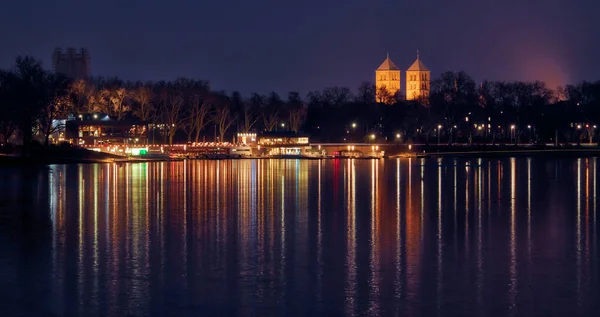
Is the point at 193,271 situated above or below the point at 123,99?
below

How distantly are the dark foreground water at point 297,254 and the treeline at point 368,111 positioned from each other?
7671cm

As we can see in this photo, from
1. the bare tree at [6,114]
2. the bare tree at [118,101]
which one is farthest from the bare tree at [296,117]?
the bare tree at [6,114]

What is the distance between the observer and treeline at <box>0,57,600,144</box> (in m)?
122

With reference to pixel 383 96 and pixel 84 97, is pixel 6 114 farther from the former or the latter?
pixel 383 96

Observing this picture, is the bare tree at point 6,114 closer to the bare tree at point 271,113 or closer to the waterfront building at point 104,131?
the waterfront building at point 104,131

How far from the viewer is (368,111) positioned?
13612 cm

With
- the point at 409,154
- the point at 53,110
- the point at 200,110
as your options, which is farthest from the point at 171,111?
the point at 409,154

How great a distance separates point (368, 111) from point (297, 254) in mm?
113887

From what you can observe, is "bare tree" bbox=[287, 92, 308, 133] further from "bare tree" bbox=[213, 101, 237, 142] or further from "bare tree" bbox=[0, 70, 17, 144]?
"bare tree" bbox=[0, 70, 17, 144]

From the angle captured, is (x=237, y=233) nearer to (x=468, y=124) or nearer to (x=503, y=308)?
(x=503, y=308)

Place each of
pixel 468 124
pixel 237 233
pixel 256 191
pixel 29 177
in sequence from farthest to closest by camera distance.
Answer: pixel 468 124, pixel 29 177, pixel 256 191, pixel 237 233

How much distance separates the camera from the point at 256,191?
45.2 m

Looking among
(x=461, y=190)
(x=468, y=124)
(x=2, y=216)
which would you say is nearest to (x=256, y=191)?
(x=461, y=190)

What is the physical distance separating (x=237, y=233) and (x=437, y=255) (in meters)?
6.84
